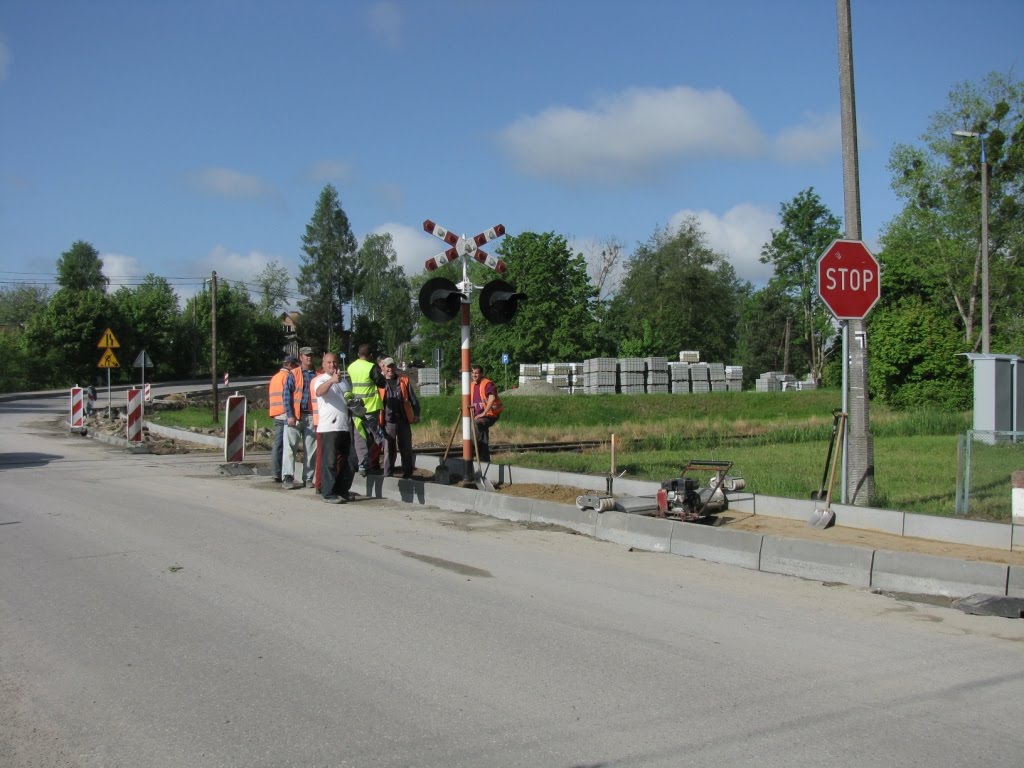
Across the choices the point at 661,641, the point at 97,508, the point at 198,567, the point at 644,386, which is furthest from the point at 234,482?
the point at 644,386

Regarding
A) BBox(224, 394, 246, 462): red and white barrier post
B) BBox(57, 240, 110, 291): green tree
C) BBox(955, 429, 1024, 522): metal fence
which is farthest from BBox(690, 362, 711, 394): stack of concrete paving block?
BBox(57, 240, 110, 291): green tree

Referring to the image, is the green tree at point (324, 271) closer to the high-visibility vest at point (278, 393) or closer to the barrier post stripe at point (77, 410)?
the barrier post stripe at point (77, 410)

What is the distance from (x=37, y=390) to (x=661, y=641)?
212ft

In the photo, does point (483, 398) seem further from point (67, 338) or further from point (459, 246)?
point (67, 338)

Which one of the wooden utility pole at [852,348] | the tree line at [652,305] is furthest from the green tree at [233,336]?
the wooden utility pole at [852,348]

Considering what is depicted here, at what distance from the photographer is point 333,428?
1146 cm

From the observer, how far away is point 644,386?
4312 centimetres

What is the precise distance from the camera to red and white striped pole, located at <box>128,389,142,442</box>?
20.3 meters

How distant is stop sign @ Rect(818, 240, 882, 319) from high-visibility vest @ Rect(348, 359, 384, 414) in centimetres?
617

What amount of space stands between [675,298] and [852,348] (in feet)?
215

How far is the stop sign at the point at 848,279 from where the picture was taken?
31.7ft

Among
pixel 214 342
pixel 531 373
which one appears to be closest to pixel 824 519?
pixel 214 342

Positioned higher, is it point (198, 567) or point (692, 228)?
point (692, 228)

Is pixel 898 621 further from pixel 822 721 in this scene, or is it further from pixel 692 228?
pixel 692 228
